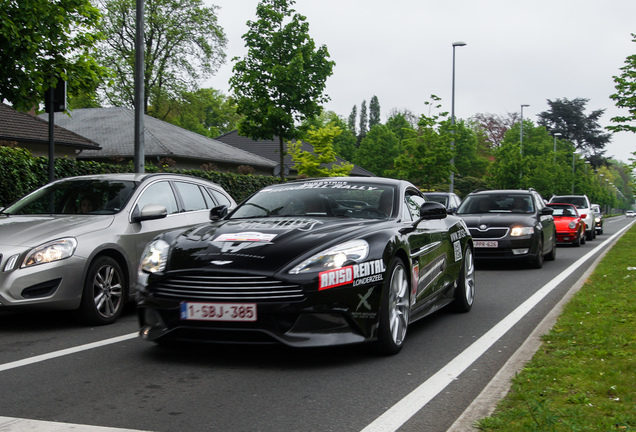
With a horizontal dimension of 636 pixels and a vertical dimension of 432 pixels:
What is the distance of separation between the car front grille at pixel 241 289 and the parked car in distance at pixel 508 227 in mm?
9525

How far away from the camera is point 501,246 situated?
1395 centimetres

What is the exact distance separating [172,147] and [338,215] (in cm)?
2980

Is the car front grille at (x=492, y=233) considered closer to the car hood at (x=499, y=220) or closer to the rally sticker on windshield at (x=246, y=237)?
the car hood at (x=499, y=220)

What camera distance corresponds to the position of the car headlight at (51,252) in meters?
6.84

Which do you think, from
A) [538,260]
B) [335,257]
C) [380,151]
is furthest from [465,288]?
[380,151]

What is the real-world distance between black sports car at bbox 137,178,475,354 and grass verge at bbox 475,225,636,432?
3.80 feet

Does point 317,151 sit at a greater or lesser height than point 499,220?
greater

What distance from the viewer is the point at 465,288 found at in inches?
328

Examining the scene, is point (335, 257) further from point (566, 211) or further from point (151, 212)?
point (566, 211)

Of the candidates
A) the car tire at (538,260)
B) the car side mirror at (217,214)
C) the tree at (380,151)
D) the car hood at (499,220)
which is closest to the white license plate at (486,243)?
the car hood at (499,220)

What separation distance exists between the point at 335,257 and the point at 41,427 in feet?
7.56

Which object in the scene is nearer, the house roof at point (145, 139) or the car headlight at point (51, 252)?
the car headlight at point (51, 252)

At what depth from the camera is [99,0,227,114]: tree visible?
56.1 m

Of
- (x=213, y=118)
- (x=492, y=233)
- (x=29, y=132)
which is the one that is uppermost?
(x=213, y=118)
